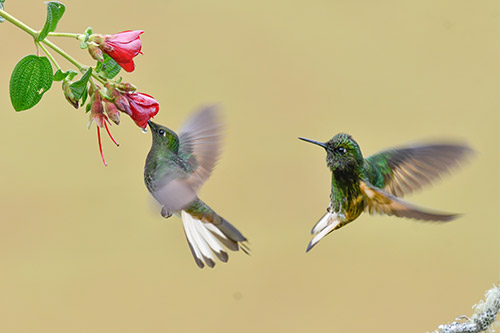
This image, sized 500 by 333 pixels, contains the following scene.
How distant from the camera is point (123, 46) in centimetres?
59

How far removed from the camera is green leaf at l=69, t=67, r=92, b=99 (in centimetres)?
55

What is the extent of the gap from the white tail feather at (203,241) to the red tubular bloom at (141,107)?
0.60 feet

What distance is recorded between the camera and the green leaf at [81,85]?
21.5 inches

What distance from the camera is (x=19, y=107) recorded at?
0.61 metres

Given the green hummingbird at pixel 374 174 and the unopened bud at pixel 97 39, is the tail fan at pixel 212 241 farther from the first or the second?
the unopened bud at pixel 97 39

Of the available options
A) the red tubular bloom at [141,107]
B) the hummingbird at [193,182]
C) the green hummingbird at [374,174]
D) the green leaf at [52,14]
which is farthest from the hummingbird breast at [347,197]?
the green leaf at [52,14]

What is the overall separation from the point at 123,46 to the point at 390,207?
33 centimetres

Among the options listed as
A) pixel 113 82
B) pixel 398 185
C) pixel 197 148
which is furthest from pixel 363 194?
pixel 113 82

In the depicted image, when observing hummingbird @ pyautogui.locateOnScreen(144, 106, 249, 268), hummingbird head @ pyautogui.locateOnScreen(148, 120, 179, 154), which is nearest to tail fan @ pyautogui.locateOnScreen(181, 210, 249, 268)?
hummingbird @ pyautogui.locateOnScreen(144, 106, 249, 268)

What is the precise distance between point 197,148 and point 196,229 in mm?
146

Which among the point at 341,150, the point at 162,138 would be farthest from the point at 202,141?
the point at 341,150

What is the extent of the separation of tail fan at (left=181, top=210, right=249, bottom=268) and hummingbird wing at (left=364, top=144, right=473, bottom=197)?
0.74 feet

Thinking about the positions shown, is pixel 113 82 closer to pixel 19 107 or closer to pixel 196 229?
pixel 19 107

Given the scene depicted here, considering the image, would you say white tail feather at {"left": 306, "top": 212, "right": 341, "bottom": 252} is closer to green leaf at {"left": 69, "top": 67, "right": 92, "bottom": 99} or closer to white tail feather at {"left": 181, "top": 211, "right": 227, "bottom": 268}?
white tail feather at {"left": 181, "top": 211, "right": 227, "bottom": 268}
